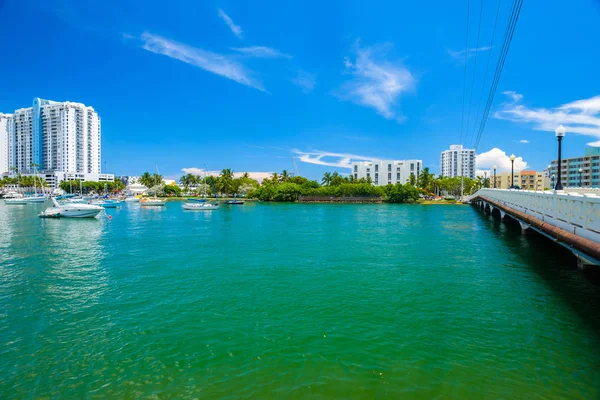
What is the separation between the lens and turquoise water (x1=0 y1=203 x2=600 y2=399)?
8.09 m

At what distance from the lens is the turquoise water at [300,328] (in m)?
8.09

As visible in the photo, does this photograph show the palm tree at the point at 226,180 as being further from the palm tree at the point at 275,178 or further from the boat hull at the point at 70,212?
the boat hull at the point at 70,212

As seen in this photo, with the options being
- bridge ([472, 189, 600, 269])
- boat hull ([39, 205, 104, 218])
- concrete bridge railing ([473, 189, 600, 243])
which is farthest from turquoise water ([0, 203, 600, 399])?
boat hull ([39, 205, 104, 218])

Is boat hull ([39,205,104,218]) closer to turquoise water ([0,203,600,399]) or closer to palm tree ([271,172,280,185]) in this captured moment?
turquoise water ([0,203,600,399])

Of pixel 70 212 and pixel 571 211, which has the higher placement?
pixel 571 211

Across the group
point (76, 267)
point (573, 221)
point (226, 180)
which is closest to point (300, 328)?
point (573, 221)

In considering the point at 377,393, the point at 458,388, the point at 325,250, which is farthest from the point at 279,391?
the point at 325,250

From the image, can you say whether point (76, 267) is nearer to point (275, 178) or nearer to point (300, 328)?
point (300, 328)

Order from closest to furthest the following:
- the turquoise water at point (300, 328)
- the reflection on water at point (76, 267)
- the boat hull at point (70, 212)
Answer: the turquoise water at point (300, 328) < the reflection on water at point (76, 267) < the boat hull at point (70, 212)

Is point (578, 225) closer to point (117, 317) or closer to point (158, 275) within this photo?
point (117, 317)

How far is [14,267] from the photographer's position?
21.2 meters

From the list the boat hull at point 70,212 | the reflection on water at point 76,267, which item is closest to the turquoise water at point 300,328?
the reflection on water at point 76,267

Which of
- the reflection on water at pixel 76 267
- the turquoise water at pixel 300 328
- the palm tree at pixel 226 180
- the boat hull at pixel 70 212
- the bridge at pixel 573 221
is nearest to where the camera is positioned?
the turquoise water at pixel 300 328

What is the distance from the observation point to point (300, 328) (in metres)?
11.4
